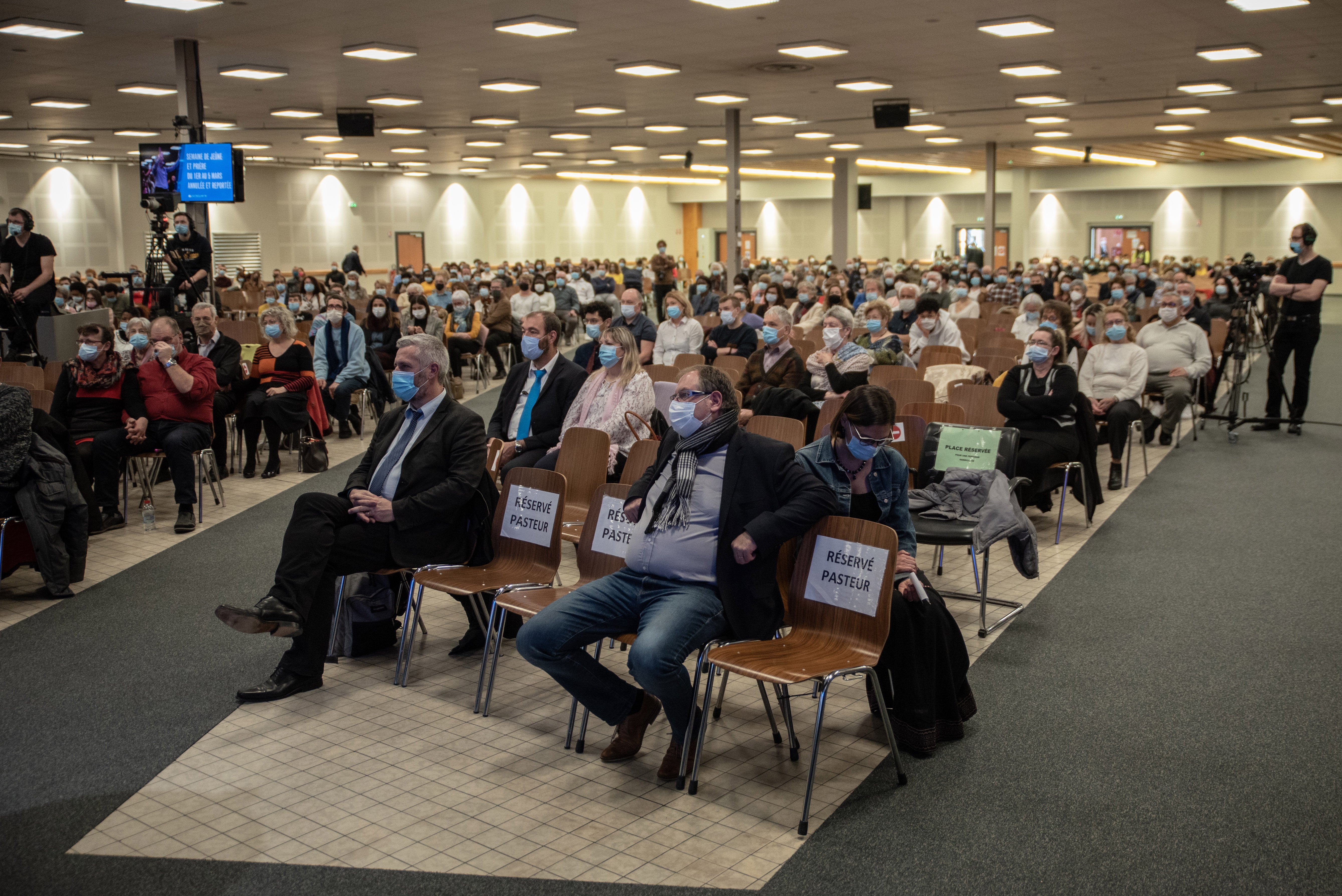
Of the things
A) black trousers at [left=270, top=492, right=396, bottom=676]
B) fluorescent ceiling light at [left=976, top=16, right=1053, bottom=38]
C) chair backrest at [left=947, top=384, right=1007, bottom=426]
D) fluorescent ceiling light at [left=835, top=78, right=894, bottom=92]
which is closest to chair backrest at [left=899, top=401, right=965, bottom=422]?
chair backrest at [left=947, top=384, right=1007, bottom=426]

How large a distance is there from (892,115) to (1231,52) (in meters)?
5.05

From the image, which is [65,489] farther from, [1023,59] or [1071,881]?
[1023,59]

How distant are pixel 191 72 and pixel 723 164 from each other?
69.4 ft

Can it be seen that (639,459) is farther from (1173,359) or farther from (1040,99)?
(1040,99)

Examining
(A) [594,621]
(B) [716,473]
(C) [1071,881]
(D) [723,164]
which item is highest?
(D) [723,164]

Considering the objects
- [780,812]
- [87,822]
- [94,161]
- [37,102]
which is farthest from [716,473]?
[94,161]

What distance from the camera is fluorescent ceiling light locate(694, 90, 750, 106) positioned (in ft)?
51.5

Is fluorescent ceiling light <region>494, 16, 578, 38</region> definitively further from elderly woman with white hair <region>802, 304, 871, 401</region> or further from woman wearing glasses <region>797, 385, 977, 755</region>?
woman wearing glasses <region>797, 385, 977, 755</region>

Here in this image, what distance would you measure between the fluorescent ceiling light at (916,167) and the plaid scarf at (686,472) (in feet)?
89.8

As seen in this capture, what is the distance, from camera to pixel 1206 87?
50.6 feet

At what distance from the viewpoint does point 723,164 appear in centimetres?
3114

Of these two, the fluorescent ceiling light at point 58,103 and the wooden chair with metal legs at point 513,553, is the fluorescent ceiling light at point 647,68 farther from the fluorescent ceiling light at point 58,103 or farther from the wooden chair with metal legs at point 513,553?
the wooden chair with metal legs at point 513,553

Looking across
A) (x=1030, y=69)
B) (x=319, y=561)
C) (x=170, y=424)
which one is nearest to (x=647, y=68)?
(x=1030, y=69)

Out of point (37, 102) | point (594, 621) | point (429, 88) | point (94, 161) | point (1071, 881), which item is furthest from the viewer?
point (94, 161)
